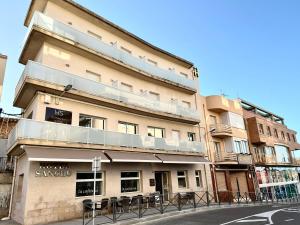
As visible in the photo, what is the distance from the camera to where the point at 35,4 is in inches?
635

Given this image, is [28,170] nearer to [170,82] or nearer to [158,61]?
[170,82]

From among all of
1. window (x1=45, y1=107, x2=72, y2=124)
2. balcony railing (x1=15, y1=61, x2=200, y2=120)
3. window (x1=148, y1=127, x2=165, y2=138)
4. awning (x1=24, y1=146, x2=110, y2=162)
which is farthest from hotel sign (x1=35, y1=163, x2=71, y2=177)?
window (x1=148, y1=127, x2=165, y2=138)

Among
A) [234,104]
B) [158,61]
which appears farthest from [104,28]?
[234,104]

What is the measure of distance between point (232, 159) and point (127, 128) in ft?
41.4

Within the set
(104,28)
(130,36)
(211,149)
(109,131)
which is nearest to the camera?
(109,131)

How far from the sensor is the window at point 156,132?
763 inches

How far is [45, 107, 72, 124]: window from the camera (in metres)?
13.8

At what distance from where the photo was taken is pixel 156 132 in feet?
65.3

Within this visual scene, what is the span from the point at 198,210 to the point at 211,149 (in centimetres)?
965

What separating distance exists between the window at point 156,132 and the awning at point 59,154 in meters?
5.83

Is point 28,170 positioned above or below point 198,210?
above

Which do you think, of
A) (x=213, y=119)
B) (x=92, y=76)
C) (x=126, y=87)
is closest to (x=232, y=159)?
(x=213, y=119)

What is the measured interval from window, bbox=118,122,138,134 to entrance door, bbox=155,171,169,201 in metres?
3.94

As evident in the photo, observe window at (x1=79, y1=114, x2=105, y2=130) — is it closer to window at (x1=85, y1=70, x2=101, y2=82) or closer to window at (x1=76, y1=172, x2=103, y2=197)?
window at (x1=85, y1=70, x2=101, y2=82)
